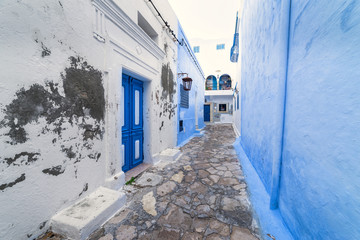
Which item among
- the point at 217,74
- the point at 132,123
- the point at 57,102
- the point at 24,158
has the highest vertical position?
the point at 217,74

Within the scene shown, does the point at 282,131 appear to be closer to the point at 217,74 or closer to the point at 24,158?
the point at 24,158

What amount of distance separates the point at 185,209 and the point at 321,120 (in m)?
2.18

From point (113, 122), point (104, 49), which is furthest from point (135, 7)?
point (113, 122)

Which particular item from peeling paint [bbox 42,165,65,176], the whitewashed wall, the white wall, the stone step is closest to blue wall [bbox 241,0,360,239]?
the stone step

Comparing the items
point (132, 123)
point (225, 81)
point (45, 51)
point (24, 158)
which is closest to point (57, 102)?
point (45, 51)

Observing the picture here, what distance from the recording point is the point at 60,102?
1.97 meters

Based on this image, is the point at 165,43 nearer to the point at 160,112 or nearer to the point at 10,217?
the point at 160,112

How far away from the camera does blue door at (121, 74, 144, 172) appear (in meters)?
3.65

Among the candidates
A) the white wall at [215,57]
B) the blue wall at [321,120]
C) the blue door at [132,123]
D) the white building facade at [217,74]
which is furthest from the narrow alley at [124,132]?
the white wall at [215,57]

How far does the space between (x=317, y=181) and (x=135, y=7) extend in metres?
4.55

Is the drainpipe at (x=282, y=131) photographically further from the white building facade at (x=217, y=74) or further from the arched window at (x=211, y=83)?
the arched window at (x=211, y=83)

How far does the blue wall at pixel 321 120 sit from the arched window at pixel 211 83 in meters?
22.0

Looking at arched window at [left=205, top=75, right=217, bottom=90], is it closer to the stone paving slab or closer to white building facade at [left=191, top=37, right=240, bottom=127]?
white building facade at [left=191, top=37, right=240, bottom=127]

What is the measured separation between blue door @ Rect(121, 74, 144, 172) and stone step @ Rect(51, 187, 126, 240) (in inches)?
49.4
